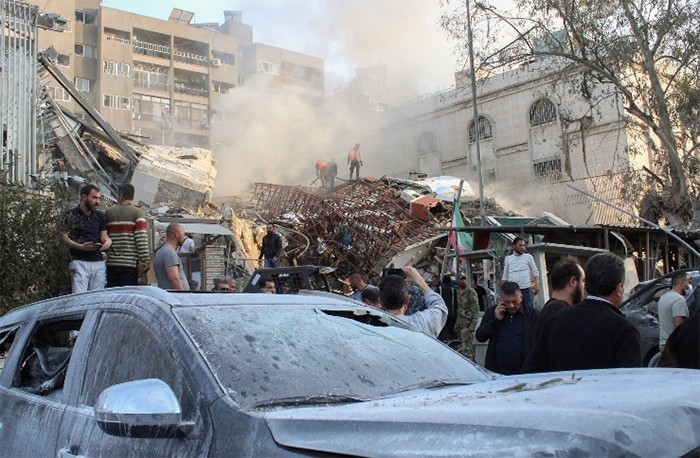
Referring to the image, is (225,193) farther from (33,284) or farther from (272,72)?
(272,72)

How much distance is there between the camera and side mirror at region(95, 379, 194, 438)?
215 cm

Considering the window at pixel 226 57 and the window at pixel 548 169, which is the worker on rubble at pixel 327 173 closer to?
the window at pixel 548 169

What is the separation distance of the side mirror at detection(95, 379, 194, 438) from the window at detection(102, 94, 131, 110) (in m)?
47.8

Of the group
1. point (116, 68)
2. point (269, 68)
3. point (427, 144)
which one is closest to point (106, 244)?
point (427, 144)

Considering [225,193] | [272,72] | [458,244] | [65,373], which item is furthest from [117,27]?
[65,373]

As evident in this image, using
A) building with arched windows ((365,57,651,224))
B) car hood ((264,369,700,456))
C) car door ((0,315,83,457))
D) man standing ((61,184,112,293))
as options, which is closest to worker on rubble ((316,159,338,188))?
building with arched windows ((365,57,651,224))

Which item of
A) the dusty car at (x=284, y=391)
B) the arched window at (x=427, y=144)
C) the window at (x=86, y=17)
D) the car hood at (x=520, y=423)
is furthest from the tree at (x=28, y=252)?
the window at (x=86, y=17)

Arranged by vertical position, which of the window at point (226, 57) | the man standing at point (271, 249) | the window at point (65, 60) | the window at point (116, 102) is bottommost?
the man standing at point (271, 249)

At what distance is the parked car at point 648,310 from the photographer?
7.98 m

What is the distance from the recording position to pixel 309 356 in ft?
8.65

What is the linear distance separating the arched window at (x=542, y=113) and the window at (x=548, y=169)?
76.5 inches

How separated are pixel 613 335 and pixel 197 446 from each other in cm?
238

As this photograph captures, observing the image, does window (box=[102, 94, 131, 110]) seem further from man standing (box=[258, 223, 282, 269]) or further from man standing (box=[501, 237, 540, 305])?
man standing (box=[501, 237, 540, 305])

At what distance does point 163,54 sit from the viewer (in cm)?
4988
